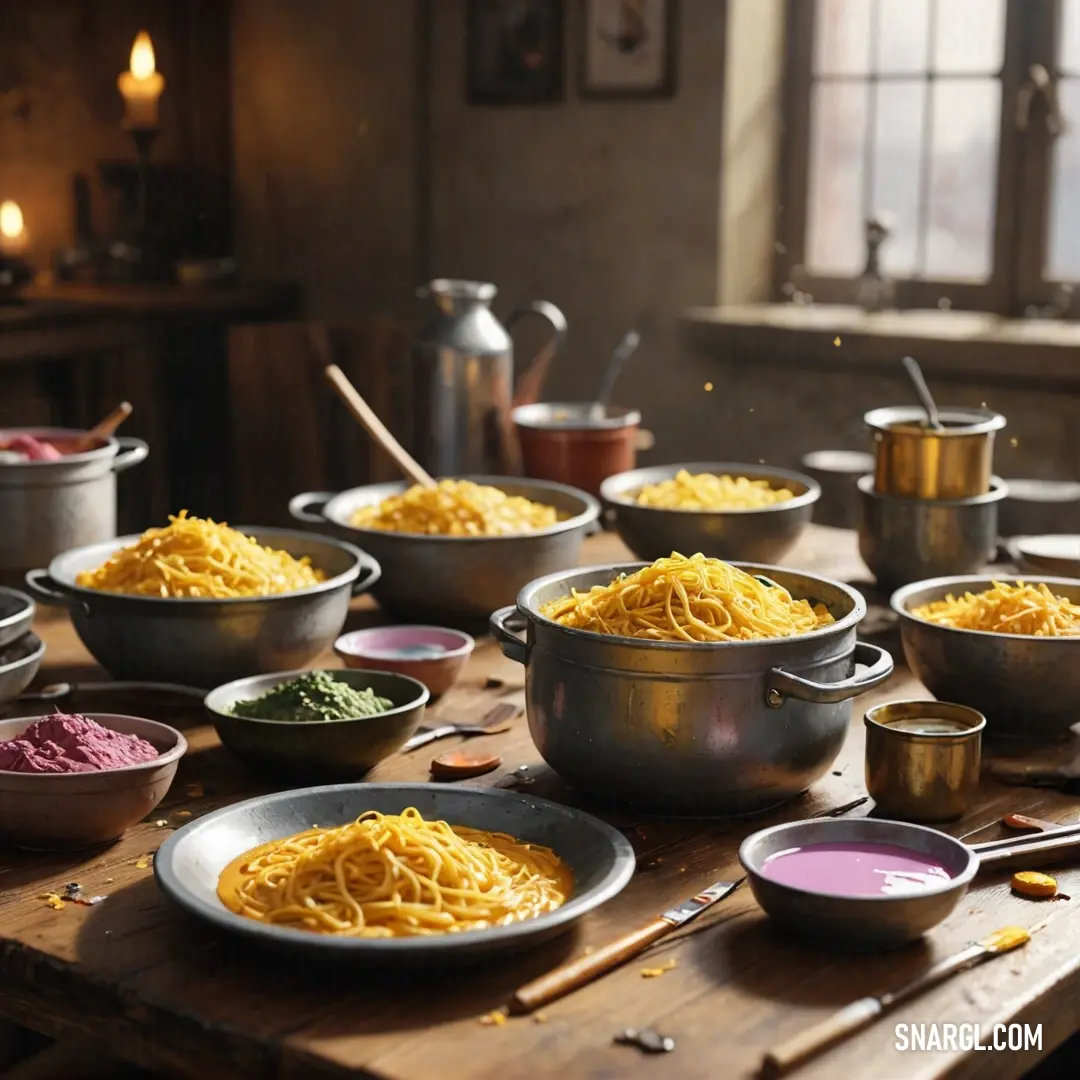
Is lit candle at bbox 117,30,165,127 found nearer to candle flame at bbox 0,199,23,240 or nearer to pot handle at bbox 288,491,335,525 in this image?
candle flame at bbox 0,199,23,240

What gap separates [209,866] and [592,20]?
3944mm

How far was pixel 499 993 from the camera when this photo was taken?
1.24m

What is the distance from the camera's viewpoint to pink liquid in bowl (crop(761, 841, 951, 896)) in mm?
1357

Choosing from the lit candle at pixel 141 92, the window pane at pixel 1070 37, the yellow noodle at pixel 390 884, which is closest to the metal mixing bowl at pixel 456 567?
the yellow noodle at pixel 390 884

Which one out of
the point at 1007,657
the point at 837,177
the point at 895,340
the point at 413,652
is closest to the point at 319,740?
the point at 413,652

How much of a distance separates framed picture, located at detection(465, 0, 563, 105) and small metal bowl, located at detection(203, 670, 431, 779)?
363 centimetres

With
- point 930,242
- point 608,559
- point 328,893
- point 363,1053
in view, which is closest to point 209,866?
point 328,893

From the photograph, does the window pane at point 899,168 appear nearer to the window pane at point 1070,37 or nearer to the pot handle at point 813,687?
the window pane at point 1070,37

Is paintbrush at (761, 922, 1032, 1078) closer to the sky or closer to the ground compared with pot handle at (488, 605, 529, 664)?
closer to the ground

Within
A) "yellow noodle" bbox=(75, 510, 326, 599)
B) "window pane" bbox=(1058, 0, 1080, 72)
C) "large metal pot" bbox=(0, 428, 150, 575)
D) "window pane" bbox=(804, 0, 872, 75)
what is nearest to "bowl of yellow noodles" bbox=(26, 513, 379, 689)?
"yellow noodle" bbox=(75, 510, 326, 599)

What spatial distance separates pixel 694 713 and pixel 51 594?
0.92m

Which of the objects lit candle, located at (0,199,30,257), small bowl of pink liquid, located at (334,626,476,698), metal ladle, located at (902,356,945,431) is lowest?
small bowl of pink liquid, located at (334,626,476,698)

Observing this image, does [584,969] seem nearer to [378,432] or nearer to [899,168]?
[378,432]

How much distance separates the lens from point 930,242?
4.56 m
